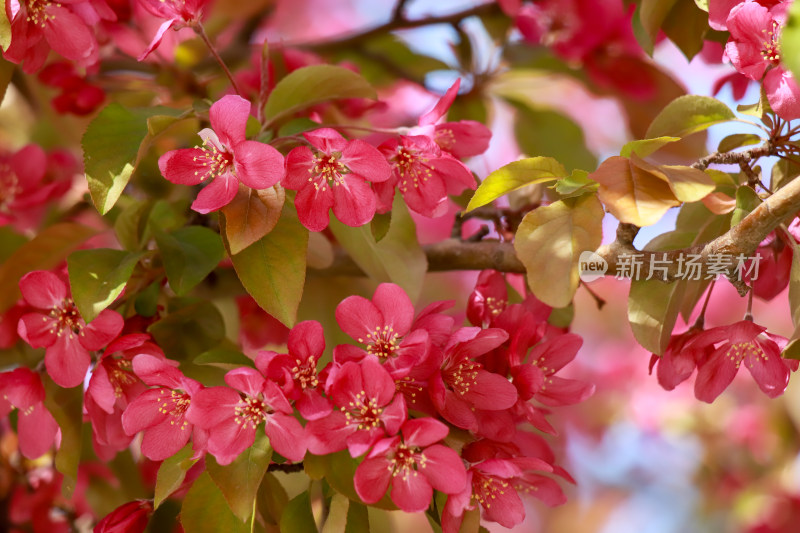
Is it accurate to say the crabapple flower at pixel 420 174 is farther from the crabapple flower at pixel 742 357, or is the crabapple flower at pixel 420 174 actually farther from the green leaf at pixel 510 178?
the crabapple flower at pixel 742 357

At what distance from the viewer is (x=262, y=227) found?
0.58 metres

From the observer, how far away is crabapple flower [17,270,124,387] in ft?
2.06

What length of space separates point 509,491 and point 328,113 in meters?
0.50

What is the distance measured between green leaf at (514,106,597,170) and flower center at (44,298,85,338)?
705 millimetres

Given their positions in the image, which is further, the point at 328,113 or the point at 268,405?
the point at 328,113

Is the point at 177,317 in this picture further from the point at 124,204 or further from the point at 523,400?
the point at 523,400

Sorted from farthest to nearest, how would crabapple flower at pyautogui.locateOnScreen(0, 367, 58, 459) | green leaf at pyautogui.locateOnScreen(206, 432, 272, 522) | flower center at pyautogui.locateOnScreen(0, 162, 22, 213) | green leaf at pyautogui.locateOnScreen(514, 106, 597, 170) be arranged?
1. green leaf at pyautogui.locateOnScreen(514, 106, 597, 170)
2. flower center at pyautogui.locateOnScreen(0, 162, 22, 213)
3. crabapple flower at pyautogui.locateOnScreen(0, 367, 58, 459)
4. green leaf at pyautogui.locateOnScreen(206, 432, 272, 522)

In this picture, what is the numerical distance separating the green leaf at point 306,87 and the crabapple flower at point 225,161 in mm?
121

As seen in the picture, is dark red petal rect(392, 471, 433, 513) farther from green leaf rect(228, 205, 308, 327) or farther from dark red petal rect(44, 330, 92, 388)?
dark red petal rect(44, 330, 92, 388)

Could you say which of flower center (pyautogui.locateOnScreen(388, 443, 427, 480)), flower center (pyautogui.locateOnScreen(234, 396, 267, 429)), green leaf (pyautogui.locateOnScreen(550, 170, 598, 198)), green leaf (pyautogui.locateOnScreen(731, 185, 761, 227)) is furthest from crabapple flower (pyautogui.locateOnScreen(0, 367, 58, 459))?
green leaf (pyautogui.locateOnScreen(731, 185, 761, 227))

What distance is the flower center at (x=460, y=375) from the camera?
0.60 m

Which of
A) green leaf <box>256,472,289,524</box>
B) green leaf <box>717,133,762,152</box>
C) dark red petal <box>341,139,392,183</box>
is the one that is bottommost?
green leaf <box>256,472,289,524</box>

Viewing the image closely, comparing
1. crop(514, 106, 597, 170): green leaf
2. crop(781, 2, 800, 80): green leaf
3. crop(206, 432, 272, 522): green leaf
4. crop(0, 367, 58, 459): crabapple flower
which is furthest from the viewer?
crop(514, 106, 597, 170): green leaf

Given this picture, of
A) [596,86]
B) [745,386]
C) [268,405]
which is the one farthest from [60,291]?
[745,386]
